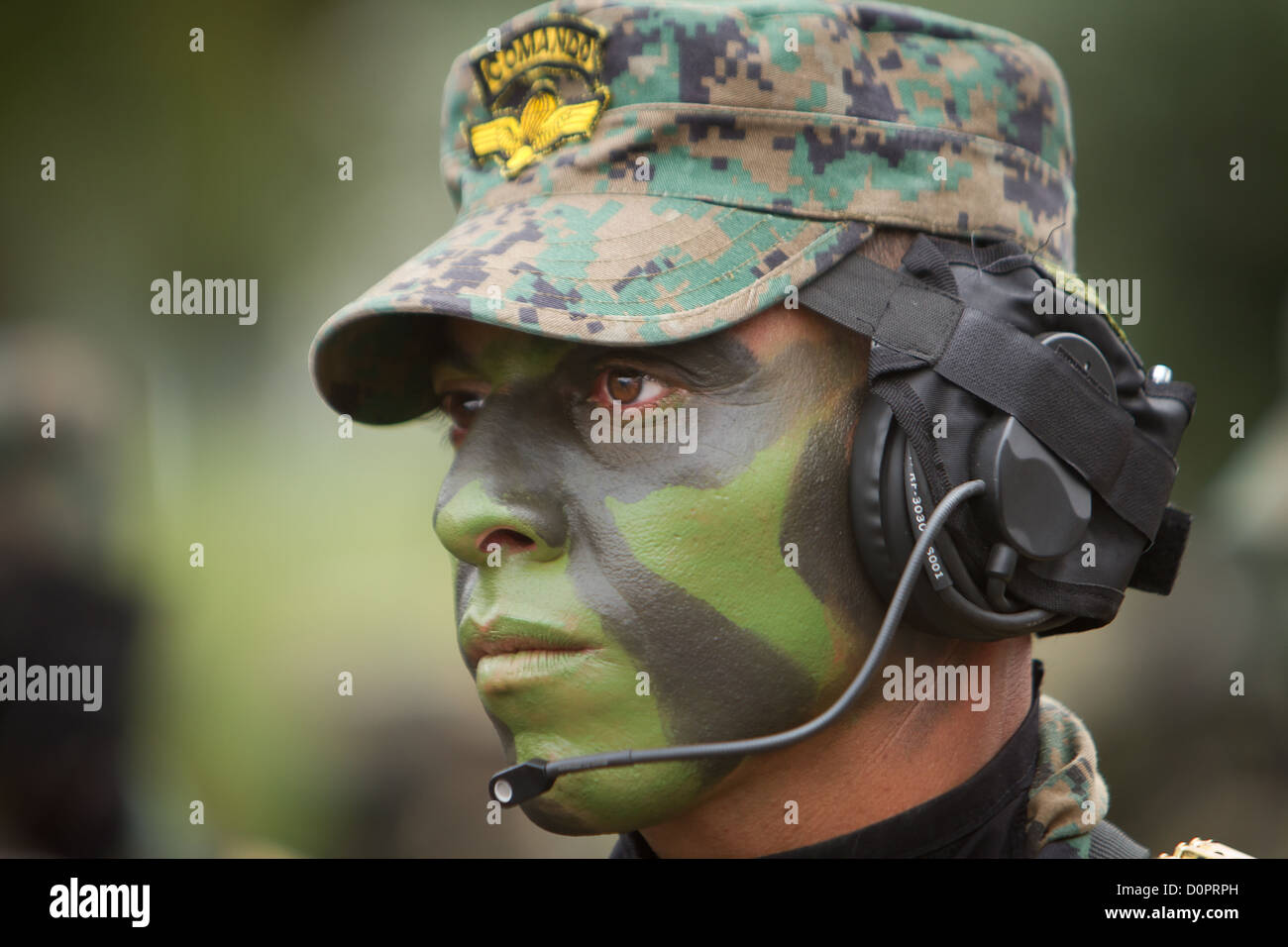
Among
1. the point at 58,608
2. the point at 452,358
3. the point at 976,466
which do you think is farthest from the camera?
the point at 58,608

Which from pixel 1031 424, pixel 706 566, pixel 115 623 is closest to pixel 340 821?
pixel 115 623

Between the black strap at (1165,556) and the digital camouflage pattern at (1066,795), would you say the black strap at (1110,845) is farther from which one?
the black strap at (1165,556)

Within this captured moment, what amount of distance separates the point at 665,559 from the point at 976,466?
407 millimetres

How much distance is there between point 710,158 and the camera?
5.35 feet

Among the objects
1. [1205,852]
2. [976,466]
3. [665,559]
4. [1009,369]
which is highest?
[1009,369]

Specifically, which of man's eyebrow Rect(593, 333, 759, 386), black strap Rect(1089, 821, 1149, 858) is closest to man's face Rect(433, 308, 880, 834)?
man's eyebrow Rect(593, 333, 759, 386)

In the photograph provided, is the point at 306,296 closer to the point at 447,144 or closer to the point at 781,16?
the point at 447,144

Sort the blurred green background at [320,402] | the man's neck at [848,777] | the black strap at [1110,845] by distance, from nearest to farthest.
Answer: the man's neck at [848,777] < the black strap at [1110,845] < the blurred green background at [320,402]

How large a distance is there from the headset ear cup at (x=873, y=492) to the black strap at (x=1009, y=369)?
0.31ft

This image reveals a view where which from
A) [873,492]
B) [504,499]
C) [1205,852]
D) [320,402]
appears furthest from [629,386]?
[320,402]

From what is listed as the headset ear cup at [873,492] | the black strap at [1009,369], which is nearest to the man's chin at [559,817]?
the headset ear cup at [873,492]

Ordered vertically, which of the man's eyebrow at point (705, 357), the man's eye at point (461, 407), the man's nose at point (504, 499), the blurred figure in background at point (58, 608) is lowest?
the blurred figure in background at point (58, 608)

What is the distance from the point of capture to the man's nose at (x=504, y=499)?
5.03 feet

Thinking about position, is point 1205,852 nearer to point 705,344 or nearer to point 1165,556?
Answer: point 1165,556
